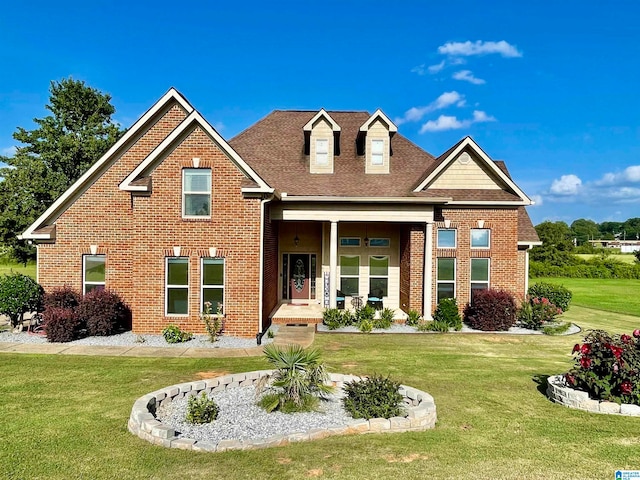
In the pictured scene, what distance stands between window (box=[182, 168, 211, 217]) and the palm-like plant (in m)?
6.81

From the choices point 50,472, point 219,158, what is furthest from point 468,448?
point 219,158

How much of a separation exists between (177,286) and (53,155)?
23465mm

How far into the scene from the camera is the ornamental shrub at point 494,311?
14.1m

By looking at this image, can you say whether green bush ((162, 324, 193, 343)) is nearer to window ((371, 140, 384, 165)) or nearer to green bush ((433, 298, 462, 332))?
green bush ((433, 298, 462, 332))

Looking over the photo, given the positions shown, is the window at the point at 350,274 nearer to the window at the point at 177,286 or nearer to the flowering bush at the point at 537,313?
the flowering bush at the point at 537,313

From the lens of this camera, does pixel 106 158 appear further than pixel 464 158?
No

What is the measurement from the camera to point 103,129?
32000mm

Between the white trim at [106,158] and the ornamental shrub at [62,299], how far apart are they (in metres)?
2.06

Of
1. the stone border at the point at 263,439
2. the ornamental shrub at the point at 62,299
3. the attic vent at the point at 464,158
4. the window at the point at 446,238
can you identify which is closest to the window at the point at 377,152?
the attic vent at the point at 464,158

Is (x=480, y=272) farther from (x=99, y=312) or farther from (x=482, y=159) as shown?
(x=99, y=312)

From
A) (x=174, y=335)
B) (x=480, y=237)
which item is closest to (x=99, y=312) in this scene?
(x=174, y=335)

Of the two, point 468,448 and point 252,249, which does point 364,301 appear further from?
point 468,448

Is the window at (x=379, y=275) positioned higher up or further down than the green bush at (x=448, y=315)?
higher up

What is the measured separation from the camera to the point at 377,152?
17.1 meters
